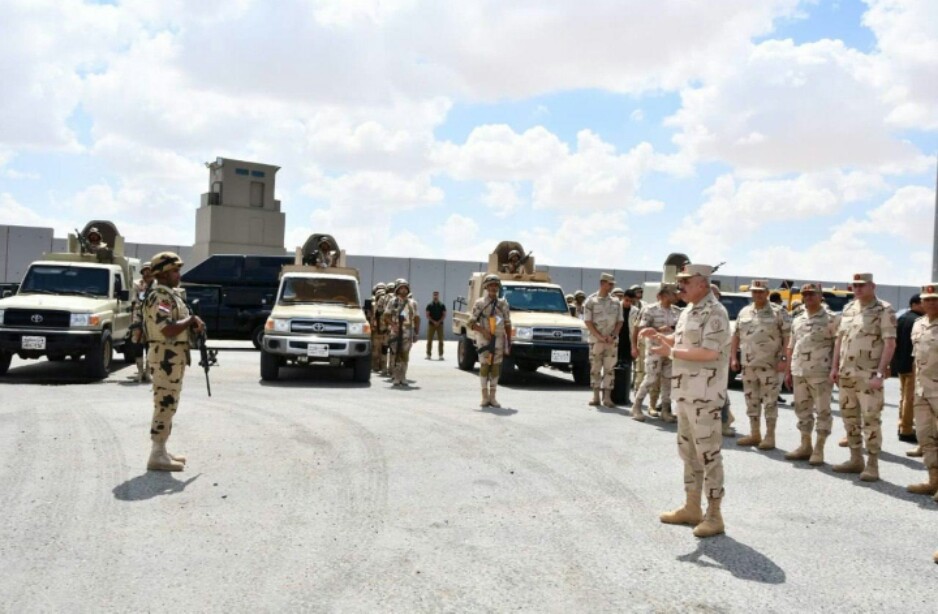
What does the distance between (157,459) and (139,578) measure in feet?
8.88

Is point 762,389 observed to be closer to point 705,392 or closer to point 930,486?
point 930,486

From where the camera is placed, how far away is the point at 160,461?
701 cm

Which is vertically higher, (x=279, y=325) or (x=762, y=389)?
(x=279, y=325)

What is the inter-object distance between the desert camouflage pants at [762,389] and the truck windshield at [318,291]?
7.86 meters

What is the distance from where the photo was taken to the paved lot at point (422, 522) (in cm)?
437

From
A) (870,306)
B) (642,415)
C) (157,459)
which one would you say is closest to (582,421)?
(642,415)

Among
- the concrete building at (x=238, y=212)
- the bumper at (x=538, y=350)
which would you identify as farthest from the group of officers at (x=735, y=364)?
the concrete building at (x=238, y=212)

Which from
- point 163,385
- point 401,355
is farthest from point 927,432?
point 401,355

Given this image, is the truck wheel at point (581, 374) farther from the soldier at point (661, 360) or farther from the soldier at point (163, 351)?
the soldier at point (163, 351)

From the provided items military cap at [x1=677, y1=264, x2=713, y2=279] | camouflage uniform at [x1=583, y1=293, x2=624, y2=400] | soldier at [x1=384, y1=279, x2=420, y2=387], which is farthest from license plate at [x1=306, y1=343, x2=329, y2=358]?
military cap at [x1=677, y1=264, x2=713, y2=279]

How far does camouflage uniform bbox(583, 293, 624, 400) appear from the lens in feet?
38.9

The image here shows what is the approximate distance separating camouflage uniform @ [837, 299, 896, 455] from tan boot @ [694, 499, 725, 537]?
2.79 metres

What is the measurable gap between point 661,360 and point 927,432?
3.95m

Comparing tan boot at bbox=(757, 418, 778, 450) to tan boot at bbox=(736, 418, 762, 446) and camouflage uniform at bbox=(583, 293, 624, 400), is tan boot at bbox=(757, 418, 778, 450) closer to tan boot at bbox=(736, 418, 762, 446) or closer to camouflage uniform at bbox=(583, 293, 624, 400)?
tan boot at bbox=(736, 418, 762, 446)
